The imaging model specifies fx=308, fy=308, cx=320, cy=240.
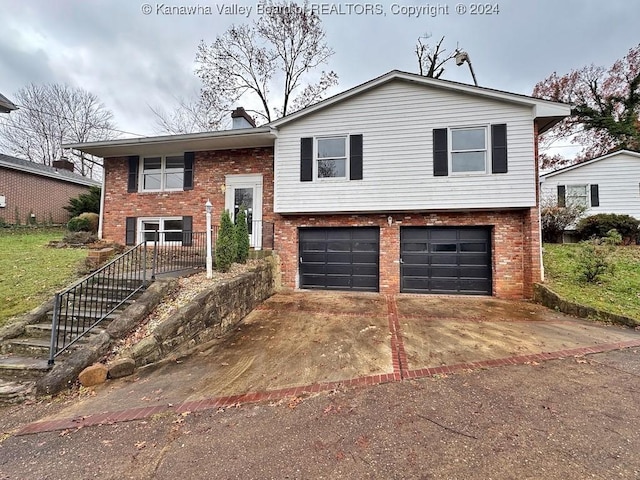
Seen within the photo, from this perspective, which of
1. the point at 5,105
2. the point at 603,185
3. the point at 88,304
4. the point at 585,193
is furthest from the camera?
the point at 585,193

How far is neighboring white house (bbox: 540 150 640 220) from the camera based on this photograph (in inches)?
606

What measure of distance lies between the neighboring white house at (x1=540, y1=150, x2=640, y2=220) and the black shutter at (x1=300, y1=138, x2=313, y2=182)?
1396 cm

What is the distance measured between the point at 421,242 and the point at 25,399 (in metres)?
8.93

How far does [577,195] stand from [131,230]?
21.2 meters

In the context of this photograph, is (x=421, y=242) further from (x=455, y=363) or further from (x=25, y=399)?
(x=25, y=399)

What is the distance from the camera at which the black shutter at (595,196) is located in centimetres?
1587

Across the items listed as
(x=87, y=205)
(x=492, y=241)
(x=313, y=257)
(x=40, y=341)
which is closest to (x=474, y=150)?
(x=492, y=241)

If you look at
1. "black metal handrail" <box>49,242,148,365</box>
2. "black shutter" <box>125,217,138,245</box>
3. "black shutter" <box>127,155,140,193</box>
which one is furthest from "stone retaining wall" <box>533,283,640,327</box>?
"black shutter" <box>127,155,140,193</box>

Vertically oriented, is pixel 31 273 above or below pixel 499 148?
below

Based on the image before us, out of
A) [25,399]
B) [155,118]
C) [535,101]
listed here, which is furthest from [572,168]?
[155,118]

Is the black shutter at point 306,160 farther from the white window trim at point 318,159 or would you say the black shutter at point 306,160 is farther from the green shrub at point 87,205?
the green shrub at point 87,205

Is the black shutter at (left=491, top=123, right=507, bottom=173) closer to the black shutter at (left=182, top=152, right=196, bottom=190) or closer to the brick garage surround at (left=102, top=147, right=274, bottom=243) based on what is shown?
the brick garage surround at (left=102, top=147, right=274, bottom=243)

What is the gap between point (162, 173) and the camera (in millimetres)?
11484

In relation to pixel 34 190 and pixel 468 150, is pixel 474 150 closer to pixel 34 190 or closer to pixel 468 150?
pixel 468 150
